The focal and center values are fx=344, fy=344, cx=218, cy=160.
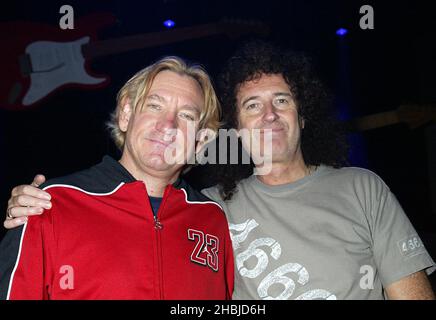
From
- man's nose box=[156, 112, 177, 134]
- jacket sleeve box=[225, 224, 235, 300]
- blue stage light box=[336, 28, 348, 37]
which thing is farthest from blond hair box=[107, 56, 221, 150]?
blue stage light box=[336, 28, 348, 37]

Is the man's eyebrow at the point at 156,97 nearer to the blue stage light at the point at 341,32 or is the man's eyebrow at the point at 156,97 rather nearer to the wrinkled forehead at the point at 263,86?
the wrinkled forehead at the point at 263,86

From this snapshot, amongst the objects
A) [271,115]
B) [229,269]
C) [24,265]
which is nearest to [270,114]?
[271,115]

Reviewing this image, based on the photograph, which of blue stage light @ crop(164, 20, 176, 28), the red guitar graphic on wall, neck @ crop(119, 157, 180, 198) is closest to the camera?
neck @ crop(119, 157, 180, 198)

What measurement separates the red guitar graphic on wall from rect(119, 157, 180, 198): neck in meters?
3.41

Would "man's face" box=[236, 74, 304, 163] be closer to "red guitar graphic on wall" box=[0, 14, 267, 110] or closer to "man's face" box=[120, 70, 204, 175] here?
"man's face" box=[120, 70, 204, 175]

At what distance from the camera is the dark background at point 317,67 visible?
14.5 ft

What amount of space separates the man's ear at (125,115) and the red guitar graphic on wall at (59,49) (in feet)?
10.3

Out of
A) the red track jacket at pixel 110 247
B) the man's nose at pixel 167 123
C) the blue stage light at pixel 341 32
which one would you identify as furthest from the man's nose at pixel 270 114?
the blue stage light at pixel 341 32

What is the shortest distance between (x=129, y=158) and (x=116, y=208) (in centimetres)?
31

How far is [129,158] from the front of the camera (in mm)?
1655

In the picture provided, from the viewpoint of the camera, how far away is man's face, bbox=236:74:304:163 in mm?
1839

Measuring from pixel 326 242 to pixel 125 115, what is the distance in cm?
118
